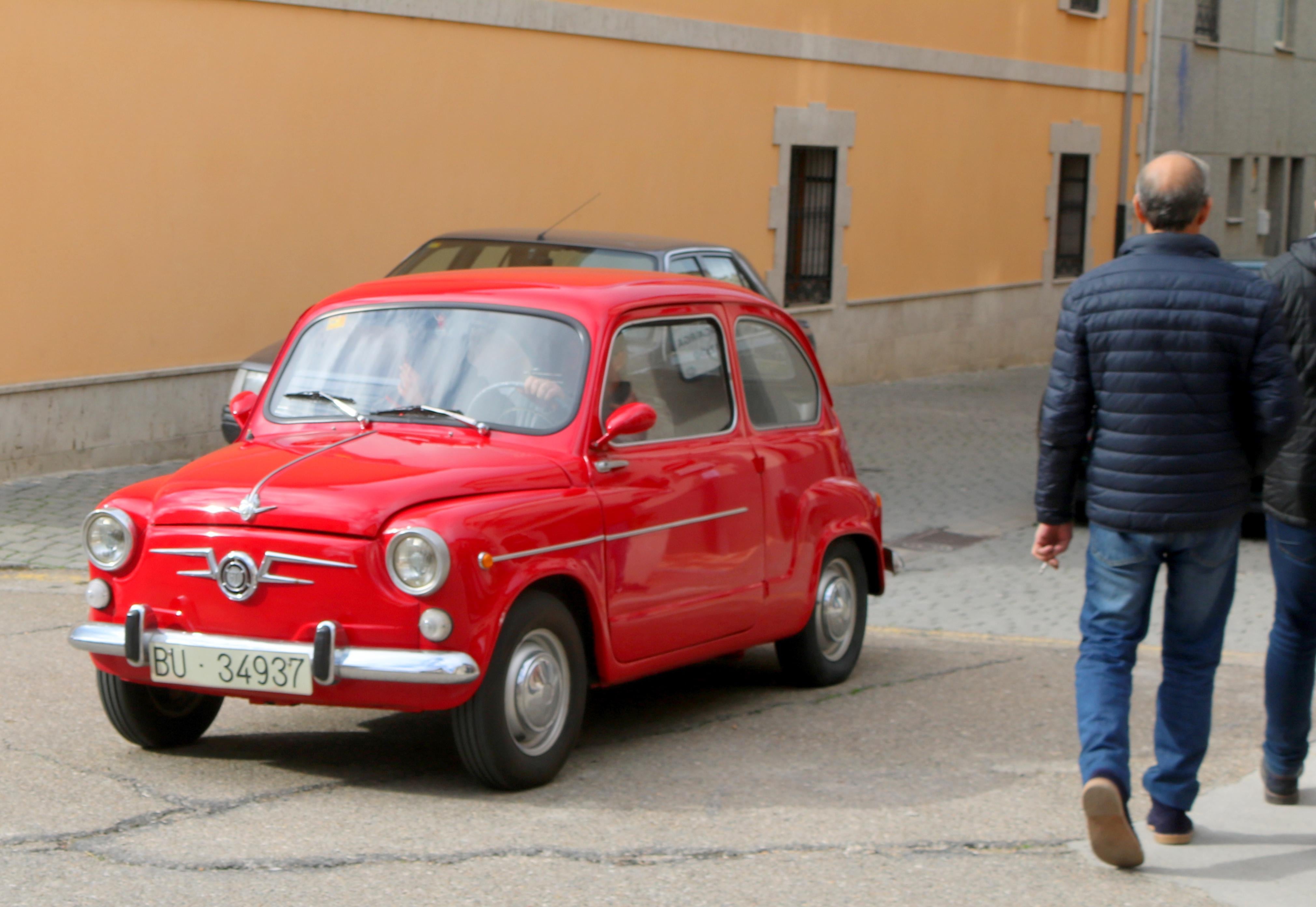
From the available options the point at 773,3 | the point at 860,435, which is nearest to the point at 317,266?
the point at 860,435

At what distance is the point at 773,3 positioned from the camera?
63.9 feet

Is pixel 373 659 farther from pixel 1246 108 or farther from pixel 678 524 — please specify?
pixel 1246 108

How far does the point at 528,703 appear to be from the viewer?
18.1ft

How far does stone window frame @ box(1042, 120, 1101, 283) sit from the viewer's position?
2577cm

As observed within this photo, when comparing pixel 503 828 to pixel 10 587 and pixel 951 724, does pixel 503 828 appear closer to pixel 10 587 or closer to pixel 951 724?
pixel 951 724

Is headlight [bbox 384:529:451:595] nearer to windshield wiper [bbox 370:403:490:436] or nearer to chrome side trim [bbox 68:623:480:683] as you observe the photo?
chrome side trim [bbox 68:623:480:683]

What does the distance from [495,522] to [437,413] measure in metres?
0.81

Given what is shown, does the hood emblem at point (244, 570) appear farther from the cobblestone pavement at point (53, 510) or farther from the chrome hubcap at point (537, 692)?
the cobblestone pavement at point (53, 510)

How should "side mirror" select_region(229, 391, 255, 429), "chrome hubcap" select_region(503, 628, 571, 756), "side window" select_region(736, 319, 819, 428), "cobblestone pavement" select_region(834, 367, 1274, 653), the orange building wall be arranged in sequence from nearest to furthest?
1. "chrome hubcap" select_region(503, 628, 571, 756)
2. "side mirror" select_region(229, 391, 255, 429)
3. "side window" select_region(736, 319, 819, 428)
4. "cobblestone pavement" select_region(834, 367, 1274, 653)
5. the orange building wall

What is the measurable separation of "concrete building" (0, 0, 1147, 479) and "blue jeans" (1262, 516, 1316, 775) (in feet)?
29.1

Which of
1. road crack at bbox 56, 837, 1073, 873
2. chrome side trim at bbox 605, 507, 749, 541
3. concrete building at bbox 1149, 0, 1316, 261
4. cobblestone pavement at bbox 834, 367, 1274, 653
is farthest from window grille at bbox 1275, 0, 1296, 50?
road crack at bbox 56, 837, 1073, 873

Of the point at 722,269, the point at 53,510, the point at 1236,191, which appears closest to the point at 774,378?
the point at 53,510

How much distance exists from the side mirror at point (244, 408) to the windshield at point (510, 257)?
5070 mm

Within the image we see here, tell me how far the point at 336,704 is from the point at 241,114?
9053 millimetres
